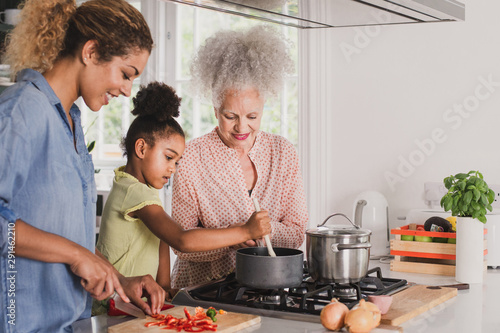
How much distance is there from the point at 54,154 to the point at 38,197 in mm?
84

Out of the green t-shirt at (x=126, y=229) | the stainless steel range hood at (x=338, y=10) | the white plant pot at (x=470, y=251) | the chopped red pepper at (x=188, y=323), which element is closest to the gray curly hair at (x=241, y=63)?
the stainless steel range hood at (x=338, y=10)

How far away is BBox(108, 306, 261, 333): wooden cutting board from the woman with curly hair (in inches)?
3.8

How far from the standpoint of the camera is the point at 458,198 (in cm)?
193

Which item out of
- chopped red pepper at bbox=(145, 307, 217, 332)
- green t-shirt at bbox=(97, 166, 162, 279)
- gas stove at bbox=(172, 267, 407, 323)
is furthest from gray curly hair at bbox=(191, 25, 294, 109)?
chopped red pepper at bbox=(145, 307, 217, 332)

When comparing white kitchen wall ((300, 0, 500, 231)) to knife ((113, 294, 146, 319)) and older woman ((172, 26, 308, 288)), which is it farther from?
knife ((113, 294, 146, 319))

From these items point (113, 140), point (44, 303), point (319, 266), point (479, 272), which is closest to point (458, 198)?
point (479, 272)

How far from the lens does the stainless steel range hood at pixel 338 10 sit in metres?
1.56

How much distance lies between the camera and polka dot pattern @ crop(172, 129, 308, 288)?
199 centimetres

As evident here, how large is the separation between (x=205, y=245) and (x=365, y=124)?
4.75 ft

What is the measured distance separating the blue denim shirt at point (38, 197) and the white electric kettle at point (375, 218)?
147 centimetres

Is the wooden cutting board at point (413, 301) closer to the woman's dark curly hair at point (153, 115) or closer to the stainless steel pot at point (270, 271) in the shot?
the stainless steel pot at point (270, 271)

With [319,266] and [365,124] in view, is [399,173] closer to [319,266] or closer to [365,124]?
[365,124]

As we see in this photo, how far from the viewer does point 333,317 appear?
4.16ft

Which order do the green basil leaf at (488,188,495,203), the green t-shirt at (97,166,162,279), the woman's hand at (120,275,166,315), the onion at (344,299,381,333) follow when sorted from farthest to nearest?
the green basil leaf at (488,188,495,203), the green t-shirt at (97,166,162,279), the woman's hand at (120,275,166,315), the onion at (344,299,381,333)
